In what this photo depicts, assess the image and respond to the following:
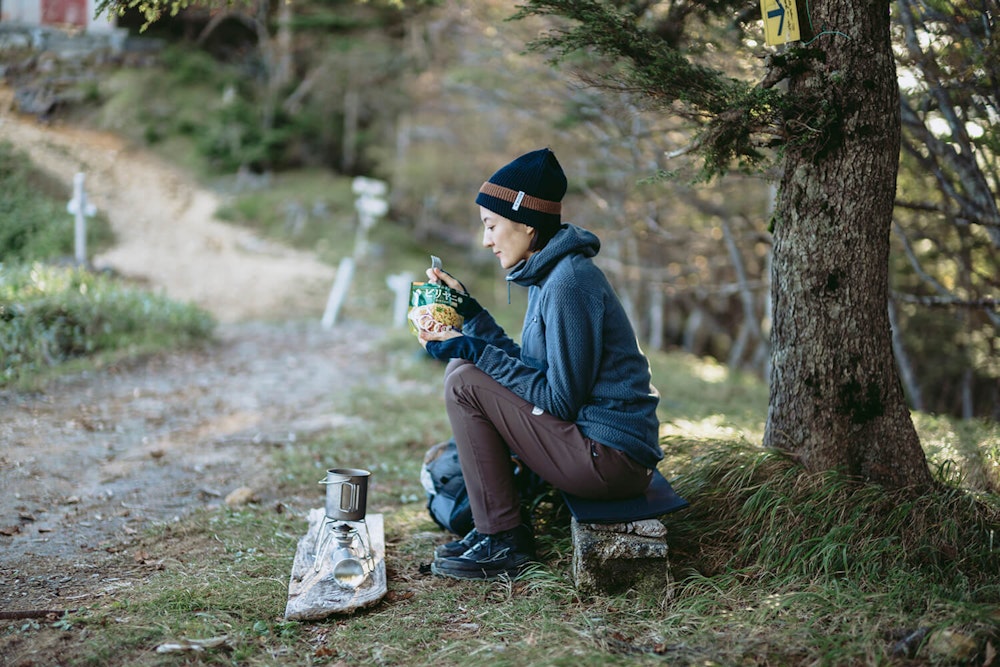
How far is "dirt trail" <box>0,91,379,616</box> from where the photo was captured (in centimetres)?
378

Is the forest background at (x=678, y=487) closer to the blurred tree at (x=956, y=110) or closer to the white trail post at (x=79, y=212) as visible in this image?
the blurred tree at (x=956, y=110)

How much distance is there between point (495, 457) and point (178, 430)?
3423 millimetres

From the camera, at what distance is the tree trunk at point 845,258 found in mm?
3506

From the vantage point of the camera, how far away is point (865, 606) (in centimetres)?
283

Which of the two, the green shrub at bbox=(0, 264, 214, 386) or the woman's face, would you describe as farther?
the green shrub at bbox=(0, 264, 214, 386)

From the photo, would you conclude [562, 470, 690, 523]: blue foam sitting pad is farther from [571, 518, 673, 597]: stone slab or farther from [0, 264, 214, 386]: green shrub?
[0, 264, 214, 386]: green shrub

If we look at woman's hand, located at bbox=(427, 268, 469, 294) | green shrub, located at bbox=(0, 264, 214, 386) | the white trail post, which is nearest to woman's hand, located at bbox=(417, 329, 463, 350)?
woman's hand, located at bbox=(427, 268, 469, 294)

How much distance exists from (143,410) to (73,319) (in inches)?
60.0

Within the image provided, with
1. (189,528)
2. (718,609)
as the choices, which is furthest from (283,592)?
(718,609)

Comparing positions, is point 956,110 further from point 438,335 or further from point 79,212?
point 79,212

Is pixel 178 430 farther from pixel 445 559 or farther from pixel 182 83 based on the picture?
pixel 182 83

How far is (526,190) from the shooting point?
10.7 ft

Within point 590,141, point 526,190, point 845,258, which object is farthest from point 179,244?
point 845,258

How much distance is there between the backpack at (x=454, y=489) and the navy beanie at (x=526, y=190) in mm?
1165
